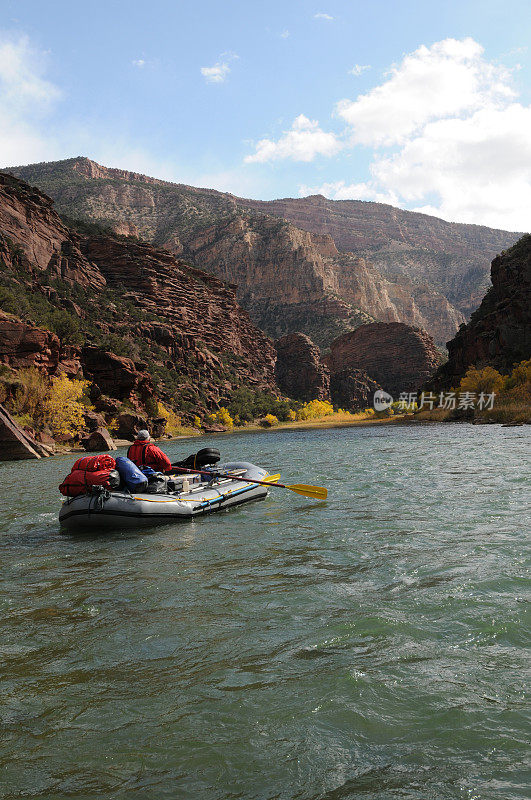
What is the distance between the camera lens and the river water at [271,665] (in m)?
2.88

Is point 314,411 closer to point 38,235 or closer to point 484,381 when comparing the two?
point 484,381

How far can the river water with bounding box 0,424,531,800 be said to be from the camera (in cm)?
288

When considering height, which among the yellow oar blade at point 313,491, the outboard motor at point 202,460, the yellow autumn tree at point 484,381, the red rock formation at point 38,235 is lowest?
the yellow oar blade at point 313,491

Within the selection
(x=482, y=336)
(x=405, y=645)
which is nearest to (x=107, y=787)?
(x=405, y=645)

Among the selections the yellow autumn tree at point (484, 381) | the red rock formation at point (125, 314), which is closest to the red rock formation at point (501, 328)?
the yellow autumn tree at point (484, 381)

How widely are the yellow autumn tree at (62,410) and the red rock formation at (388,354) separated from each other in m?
108

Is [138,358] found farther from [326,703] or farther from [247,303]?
[247,303]

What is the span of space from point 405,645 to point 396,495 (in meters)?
7.70

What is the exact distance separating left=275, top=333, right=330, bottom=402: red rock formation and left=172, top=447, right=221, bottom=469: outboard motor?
11560 cm

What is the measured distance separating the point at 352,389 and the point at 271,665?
13458 cm

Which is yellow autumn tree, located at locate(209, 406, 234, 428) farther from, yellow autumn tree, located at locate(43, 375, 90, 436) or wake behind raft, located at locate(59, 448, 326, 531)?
wake behind raft, located at locate(59, 448, 326, 531)

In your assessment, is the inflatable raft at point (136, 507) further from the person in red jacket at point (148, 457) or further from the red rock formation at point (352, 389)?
the red rock formation at point (352, 389)

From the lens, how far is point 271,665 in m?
4.13

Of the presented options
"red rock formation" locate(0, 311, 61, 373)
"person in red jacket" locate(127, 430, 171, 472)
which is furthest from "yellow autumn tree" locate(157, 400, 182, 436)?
"person in red jacket" locate(127, 430, 171, 472)
